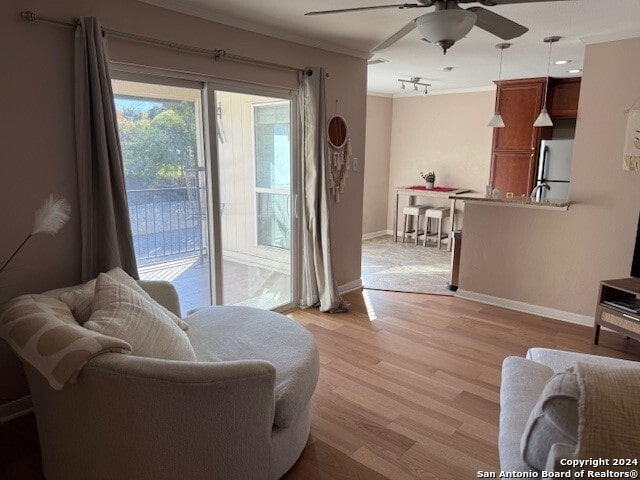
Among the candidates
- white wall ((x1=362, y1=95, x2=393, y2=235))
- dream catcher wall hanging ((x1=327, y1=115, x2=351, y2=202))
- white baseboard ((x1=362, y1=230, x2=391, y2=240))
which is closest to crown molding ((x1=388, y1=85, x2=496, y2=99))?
white wall ((x1=362, y1=95, x2=393, y2=235))

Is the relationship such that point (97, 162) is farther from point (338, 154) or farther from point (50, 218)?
point (338, 154)

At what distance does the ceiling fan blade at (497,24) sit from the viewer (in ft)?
6.82

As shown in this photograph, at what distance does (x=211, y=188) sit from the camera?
327 centimetres

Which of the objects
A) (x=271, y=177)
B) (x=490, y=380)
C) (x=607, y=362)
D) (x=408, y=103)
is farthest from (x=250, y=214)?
(x=408, y=103)

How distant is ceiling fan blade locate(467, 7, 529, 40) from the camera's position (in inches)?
81.8

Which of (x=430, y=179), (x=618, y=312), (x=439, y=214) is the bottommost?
(x=618, y=312)

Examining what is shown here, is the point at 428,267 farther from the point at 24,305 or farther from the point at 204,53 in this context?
the point at 24,305

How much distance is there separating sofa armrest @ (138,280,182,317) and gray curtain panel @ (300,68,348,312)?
1.63 metres

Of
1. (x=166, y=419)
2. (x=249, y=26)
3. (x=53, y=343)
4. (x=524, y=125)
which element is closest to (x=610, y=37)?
(x=524, y=125)

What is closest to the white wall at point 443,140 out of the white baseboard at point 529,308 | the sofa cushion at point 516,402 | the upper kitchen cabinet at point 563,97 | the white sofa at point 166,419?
the upper kitchen cabinet at point 563,97

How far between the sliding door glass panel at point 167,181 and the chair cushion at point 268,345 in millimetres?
706

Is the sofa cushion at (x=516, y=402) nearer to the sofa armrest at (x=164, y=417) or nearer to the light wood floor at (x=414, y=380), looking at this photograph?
the light wood floor at (x=414, y=380)

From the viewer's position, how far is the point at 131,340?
1683 millimetres

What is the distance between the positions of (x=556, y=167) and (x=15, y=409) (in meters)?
5.57
